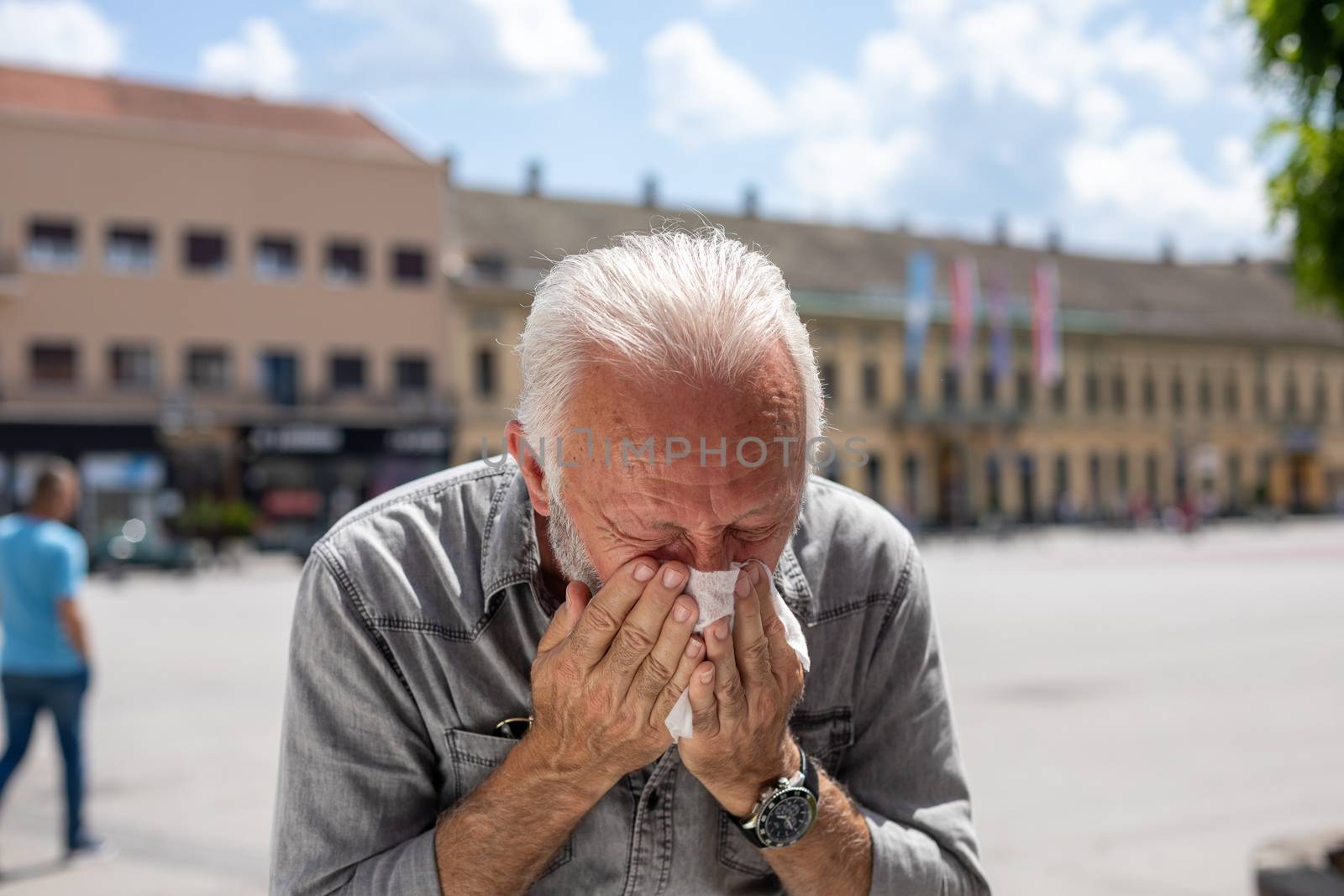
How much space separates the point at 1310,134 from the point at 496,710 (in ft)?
10.4

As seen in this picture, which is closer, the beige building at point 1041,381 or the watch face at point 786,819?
the watch face at point 786,819

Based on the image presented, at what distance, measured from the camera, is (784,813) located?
1.77 metres

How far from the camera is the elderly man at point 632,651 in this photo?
62.1 inches

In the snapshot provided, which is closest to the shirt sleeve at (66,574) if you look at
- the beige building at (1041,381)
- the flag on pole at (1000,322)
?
the beige building at (1041,381)

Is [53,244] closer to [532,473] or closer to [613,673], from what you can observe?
[532,473]

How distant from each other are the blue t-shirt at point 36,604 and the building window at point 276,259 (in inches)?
1494

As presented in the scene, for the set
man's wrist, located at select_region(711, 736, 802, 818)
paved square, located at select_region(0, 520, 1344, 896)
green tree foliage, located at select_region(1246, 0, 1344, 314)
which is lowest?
paved square, located at select_region(0, 520, 1344, 896)

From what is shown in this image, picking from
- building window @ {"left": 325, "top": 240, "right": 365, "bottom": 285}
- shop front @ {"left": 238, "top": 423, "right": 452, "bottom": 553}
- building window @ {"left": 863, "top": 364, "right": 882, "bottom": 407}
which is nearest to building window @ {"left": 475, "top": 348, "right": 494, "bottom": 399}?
shop front @ {"left": 238, "top": 423, "right": 452, "bottom": 553}

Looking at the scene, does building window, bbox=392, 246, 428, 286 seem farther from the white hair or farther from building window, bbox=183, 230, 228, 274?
the white hair

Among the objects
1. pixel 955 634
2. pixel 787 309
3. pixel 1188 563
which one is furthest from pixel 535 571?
pixel 1188 563

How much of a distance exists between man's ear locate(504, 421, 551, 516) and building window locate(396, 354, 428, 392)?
43748 mm

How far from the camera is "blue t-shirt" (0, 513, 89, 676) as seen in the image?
6.32 metres

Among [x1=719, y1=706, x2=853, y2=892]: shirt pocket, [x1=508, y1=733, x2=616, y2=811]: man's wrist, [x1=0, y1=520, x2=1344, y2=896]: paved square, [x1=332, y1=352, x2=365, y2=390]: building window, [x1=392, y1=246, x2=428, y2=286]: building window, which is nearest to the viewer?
[x1=508, y1=733, x2=616, y2=811]: man's wrist

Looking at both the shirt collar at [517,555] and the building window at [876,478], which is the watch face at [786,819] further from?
the building window at [876,478]
